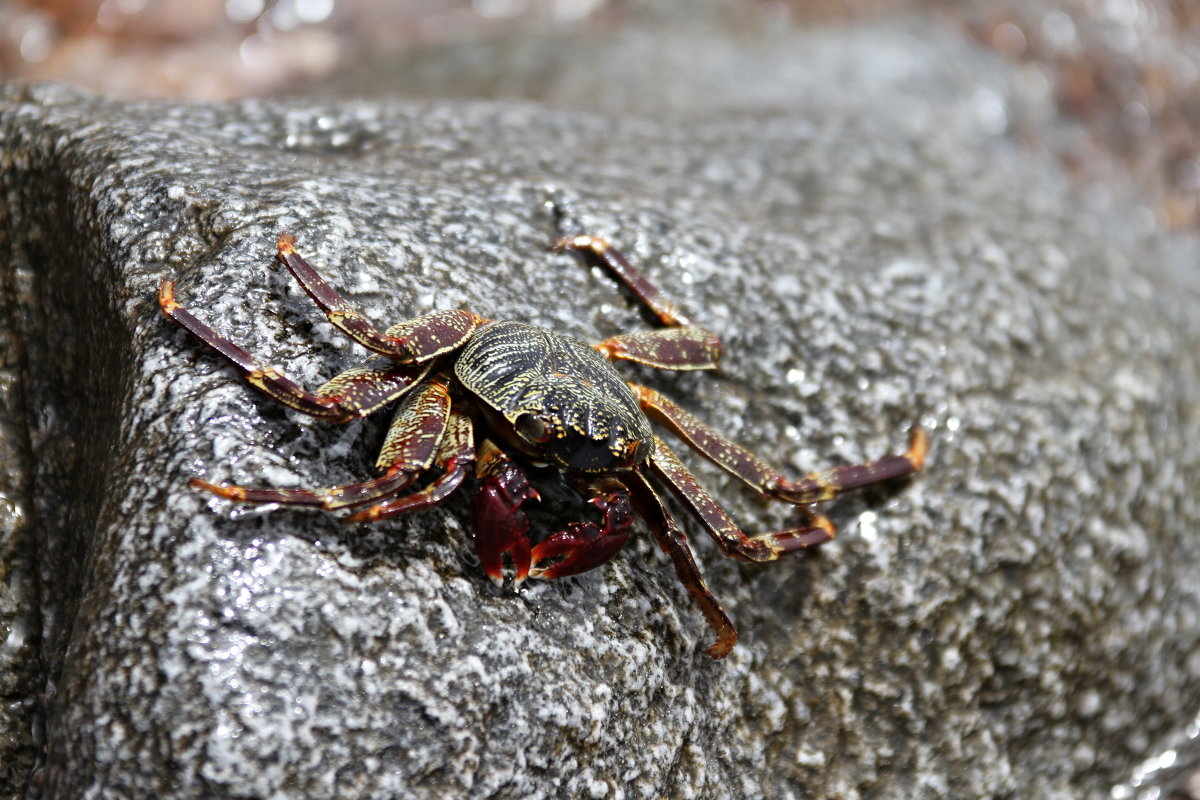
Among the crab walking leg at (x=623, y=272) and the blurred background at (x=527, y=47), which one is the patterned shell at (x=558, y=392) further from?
the blurred background at (x=527, y=47)

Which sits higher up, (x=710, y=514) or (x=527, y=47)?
(x=527, y=47)

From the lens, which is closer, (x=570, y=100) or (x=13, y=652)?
(x=13, y=652)

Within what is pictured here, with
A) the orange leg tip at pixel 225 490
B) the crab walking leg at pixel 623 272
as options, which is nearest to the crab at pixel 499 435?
the orange leg tip at pixel 225 490

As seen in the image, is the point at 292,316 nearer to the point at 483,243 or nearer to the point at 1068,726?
the point at 483,243

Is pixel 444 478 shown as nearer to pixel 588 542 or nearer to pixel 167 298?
pixel 588 542

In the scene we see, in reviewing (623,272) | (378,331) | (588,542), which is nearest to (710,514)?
(588,542)

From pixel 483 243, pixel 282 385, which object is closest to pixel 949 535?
pixel 483 243
